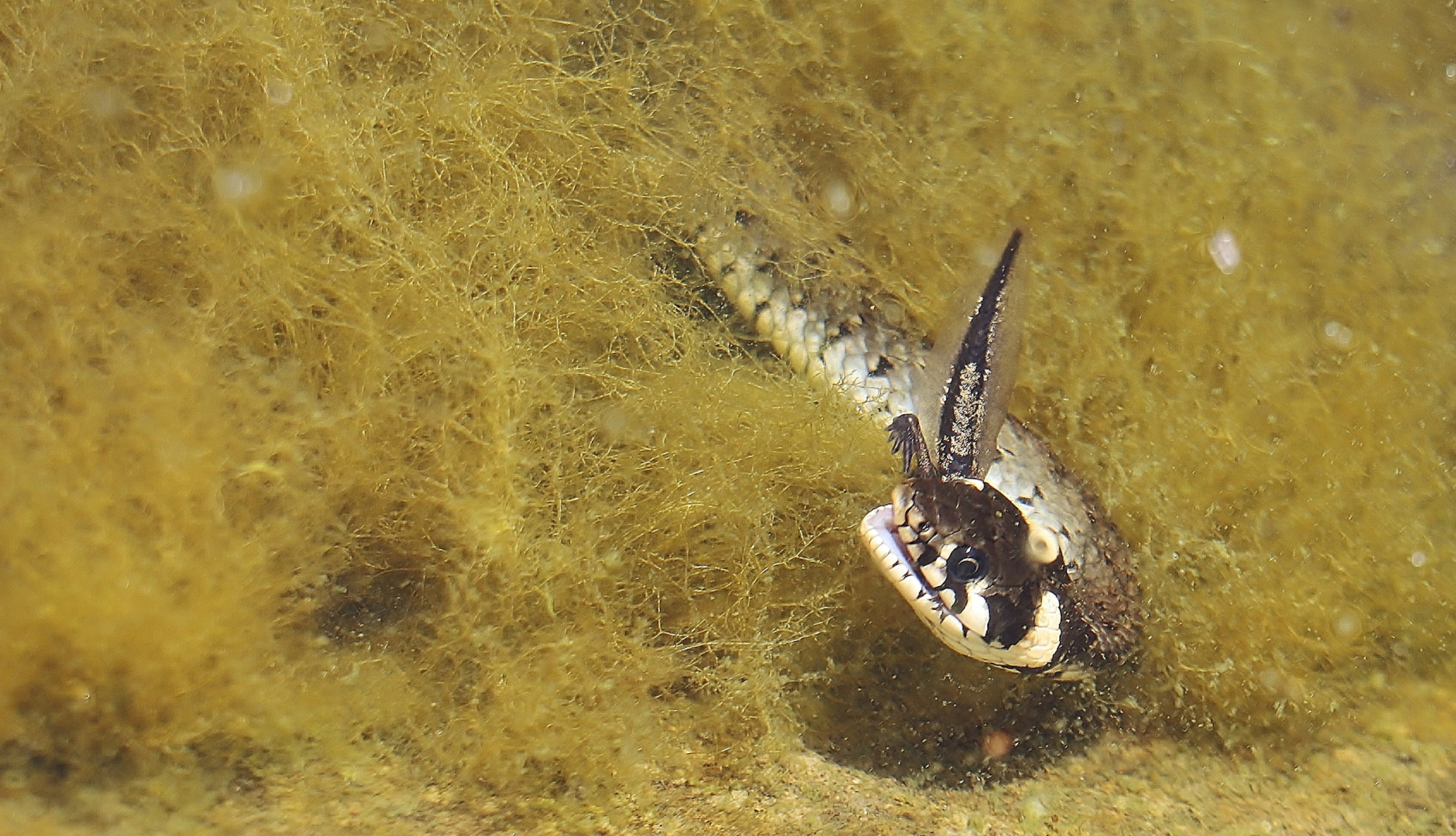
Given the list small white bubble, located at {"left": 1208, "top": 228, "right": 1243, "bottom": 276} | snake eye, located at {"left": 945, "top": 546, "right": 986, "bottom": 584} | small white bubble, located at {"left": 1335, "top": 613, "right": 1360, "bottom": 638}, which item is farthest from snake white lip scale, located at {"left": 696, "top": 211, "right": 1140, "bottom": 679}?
small white bubble, located at {"left": 1208, "top": 228, "right": 1243, "bottom": 276}

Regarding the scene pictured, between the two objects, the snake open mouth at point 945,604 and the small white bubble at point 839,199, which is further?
the small white bubble at point 839,199

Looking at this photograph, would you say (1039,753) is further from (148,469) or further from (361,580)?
(148,469)

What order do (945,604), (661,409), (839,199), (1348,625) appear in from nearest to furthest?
(945,604), (661,409), (1348,625), (839,199)

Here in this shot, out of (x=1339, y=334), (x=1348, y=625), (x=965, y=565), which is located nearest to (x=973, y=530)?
(x=965, y=565)

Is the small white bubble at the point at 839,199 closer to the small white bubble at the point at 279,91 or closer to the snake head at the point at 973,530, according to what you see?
the snake head at the point at 973,530

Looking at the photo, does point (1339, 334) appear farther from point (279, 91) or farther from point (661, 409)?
point (279, 91)

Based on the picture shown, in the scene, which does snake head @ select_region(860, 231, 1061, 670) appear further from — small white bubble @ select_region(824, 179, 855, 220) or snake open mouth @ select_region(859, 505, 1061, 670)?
small white bubble @ select_region(824, 179, 855, 220)

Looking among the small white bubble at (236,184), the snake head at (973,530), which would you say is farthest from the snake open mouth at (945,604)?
the small white bubble at (236,184)
